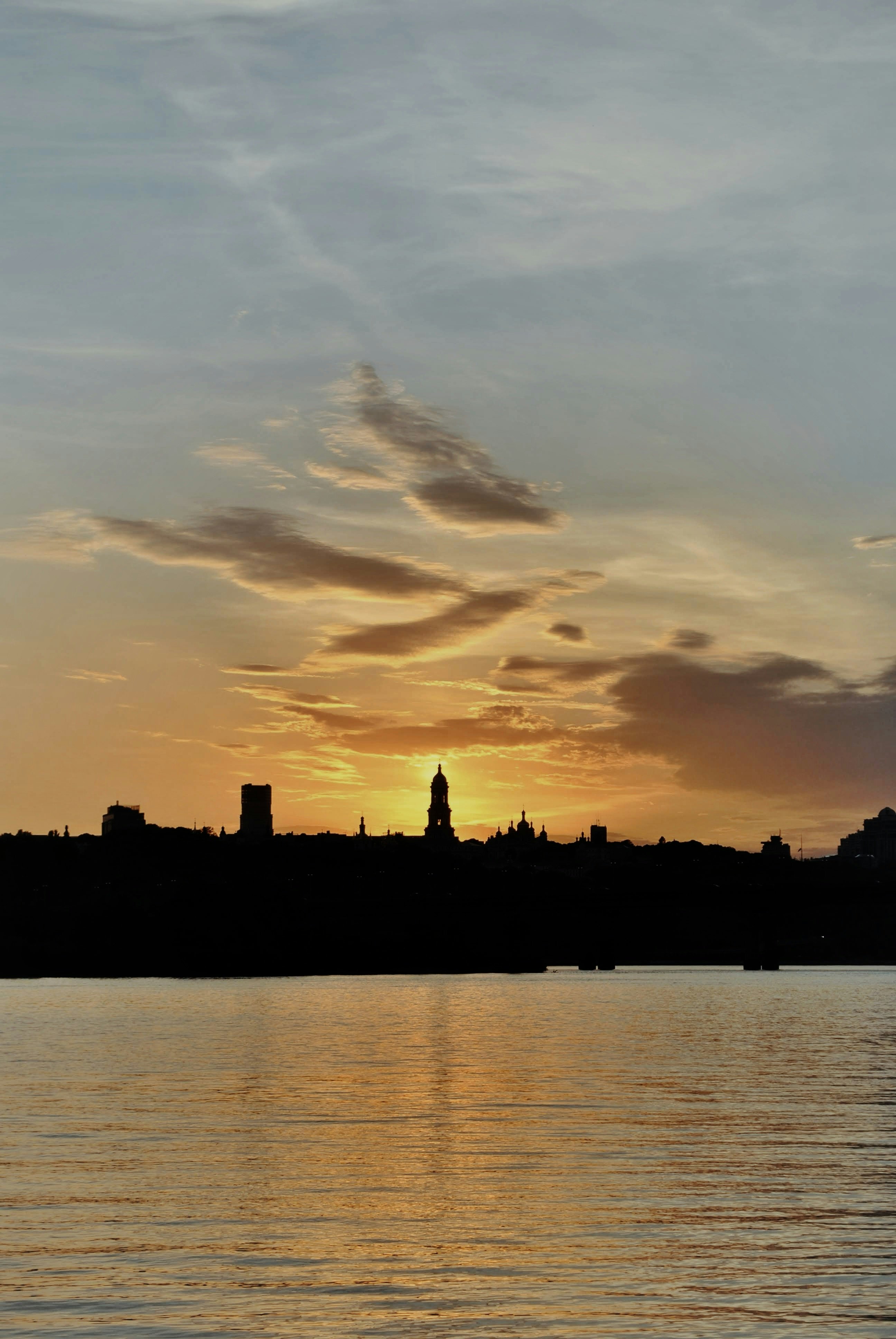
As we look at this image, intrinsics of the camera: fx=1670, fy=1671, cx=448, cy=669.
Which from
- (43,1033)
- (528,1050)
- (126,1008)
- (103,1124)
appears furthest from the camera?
(126,1008)

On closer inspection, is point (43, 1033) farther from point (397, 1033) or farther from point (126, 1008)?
point (126, 1008)

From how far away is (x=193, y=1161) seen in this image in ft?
158

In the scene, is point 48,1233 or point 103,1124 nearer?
point 48,1233

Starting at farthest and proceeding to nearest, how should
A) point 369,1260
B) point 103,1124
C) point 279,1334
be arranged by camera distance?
point 103,1124, point 369,1260, point 279,1334

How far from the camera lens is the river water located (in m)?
29.0

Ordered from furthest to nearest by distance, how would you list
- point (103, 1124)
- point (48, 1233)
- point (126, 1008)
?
point (126, 1008) → point (103, 1124) → point (48, 1233)

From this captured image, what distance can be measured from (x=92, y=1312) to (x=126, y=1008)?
135 meters

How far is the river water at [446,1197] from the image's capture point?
95.0ft

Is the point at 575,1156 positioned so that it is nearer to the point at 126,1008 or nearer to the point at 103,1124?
the point at 103,1124

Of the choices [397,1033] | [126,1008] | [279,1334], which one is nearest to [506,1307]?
[279,1334]

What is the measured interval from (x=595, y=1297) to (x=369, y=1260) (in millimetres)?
5331

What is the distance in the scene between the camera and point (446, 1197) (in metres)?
41.7

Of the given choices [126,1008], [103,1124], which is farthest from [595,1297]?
[126,1008]

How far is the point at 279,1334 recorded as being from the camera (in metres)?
27.0
